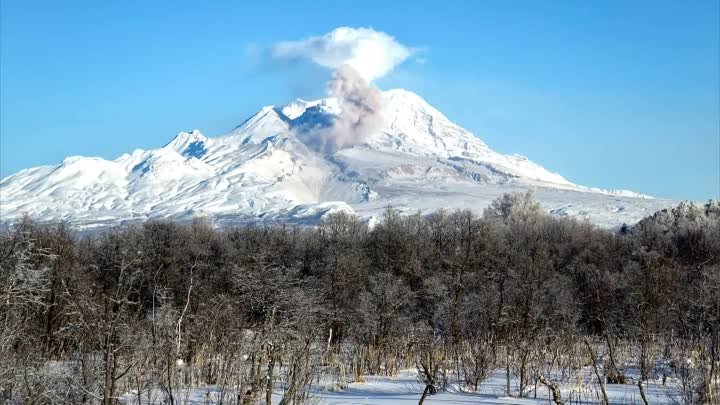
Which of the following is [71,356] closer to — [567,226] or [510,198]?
[567,226]

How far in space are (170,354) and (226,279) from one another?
4462cm

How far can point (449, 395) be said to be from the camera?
11.3 meters

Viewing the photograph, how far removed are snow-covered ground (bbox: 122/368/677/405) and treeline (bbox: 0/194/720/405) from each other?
223 mm

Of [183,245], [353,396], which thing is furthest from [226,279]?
[353,396]

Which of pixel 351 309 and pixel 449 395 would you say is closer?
pixel 449 395

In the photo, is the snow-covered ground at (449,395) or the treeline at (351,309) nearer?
the treeline at (351,309)

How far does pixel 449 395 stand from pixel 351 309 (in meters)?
28.1

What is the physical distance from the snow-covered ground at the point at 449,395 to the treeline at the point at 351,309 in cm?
22

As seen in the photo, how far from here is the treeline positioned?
8.59 metres

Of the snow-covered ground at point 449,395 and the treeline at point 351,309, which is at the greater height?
the treeline at point 351,309

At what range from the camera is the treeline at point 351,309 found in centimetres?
859

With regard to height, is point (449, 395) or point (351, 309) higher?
point (449, 395)

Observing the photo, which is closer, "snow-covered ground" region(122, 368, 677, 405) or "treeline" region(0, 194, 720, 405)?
"treeline" region(0, 194, 720, 405)

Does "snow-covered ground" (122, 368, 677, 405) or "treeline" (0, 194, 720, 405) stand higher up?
"treeline" (0, 194, 720, 405)
